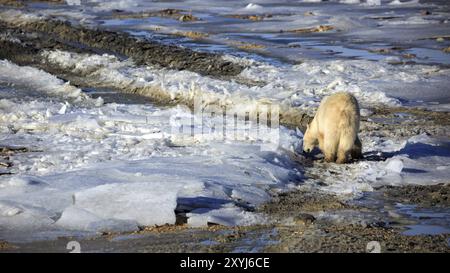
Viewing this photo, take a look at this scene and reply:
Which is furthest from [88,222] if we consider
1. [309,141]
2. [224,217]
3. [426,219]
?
[309,141]

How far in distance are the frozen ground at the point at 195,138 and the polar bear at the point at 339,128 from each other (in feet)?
0.84

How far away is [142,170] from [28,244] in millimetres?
2554

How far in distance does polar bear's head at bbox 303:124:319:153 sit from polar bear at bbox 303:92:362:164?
15cm

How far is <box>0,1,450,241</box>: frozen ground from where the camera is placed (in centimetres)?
786

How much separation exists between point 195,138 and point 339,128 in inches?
95.6

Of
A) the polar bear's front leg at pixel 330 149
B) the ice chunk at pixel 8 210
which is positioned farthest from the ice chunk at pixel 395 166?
the ice chunk at pixel 8 210

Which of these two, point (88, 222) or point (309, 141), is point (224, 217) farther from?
point (309, 141)

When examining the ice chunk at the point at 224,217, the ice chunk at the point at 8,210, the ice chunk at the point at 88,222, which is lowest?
the ice chunk at the point at 224,217

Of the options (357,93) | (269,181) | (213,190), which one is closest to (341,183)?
(269,181)

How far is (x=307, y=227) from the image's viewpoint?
7363 millimetres

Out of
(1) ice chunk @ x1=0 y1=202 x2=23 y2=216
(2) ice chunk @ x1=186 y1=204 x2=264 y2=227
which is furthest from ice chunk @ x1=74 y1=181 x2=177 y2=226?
(1) ice chunk @ x1=0 y1=202 x2=23 y2=216

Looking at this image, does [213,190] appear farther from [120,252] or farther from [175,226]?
[120,252]

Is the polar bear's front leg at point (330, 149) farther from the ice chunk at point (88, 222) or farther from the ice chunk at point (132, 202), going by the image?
the ice chunk at point (88, 222)

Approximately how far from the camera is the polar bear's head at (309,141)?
1053 cm
